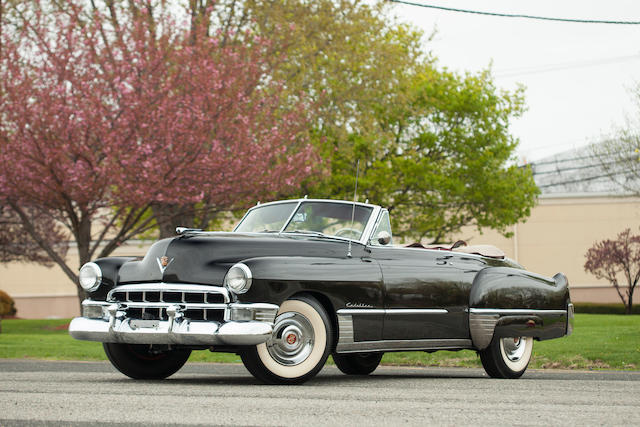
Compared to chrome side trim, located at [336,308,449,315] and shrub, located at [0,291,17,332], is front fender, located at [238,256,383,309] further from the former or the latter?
shrub, located at [0,291,17,332]

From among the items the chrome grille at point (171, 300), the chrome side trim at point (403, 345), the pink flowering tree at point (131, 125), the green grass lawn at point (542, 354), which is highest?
the pink flowering tree at point (131, 125)

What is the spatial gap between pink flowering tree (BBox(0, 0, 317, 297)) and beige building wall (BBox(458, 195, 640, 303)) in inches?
888

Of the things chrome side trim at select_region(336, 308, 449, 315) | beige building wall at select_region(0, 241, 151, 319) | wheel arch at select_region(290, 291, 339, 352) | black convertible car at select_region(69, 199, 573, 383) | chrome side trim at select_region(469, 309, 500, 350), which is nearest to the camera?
black convertible car at select_region(69, 199, 573, 383)

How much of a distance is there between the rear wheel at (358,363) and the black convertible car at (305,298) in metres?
1.42

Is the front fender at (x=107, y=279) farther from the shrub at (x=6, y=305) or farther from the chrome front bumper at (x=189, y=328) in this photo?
the shrub at (x=6, y=305)

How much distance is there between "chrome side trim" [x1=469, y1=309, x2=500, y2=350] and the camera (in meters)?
9.60

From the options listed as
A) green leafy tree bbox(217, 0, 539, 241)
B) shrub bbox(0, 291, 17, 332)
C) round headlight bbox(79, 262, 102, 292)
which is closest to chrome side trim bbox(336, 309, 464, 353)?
round headlight bbox(79, 262, 102, 292)

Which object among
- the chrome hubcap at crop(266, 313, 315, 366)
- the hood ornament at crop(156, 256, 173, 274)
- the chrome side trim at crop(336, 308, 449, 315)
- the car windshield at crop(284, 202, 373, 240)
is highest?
the car windshield at crop(284, 202, 373, 240)

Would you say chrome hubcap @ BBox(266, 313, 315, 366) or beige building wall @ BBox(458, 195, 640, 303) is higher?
beige building wall @ BBox(458, 195, 640, 303)

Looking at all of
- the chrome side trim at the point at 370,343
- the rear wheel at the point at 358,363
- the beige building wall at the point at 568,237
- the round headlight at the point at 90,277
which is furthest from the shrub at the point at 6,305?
the chrome side trim at the point at 370,343

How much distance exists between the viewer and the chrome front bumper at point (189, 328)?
746 cm

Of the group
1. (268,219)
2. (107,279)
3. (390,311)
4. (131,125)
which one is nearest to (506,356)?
(390,311)

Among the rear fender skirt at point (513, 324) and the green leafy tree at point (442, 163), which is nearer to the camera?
the rear fender skirt at point (513, 324)

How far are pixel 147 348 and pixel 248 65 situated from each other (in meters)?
13.5
